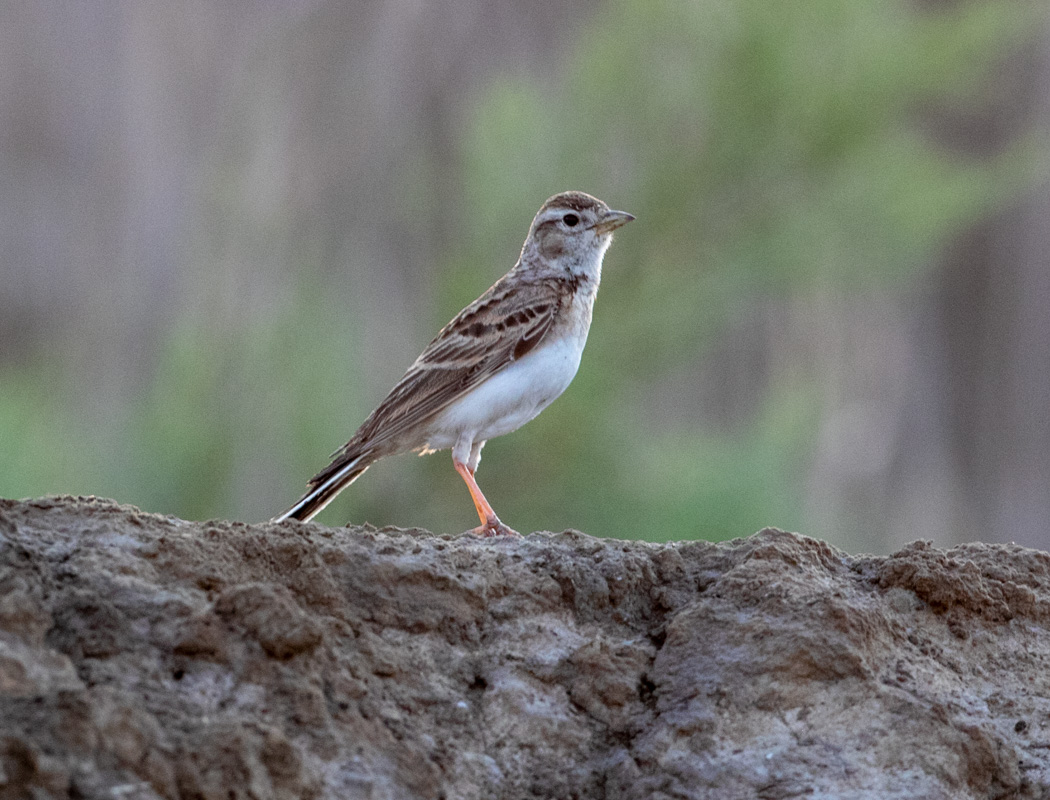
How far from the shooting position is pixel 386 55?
44.7 feet

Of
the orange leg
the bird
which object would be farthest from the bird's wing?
the orange leg

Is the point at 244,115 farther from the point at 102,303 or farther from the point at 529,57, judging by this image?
the point at 529,57

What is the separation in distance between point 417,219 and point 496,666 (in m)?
10.5

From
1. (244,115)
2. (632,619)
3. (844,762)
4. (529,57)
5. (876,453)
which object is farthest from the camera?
(876,453)

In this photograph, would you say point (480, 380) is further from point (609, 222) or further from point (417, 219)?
Answer: point (417, 219)

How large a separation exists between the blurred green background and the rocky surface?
822 centimetres

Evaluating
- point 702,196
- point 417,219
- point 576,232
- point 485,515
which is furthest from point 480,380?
point 702,196

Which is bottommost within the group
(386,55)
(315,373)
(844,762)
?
(844,762)

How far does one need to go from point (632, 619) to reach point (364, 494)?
29.0 feet

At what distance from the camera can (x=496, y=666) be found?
3350 millimetres

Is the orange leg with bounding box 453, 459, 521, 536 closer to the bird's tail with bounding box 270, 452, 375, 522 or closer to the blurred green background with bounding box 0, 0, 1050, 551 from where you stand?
the bird's tail with bounding box 270, 452, 375, 522

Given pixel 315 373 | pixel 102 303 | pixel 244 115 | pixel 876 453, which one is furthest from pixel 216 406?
pixel 876 453

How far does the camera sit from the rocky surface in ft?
8.80

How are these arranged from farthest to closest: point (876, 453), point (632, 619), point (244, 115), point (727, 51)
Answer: point (876, 453) → point (727, 51) → point (244, 115) → point (632, 619)
